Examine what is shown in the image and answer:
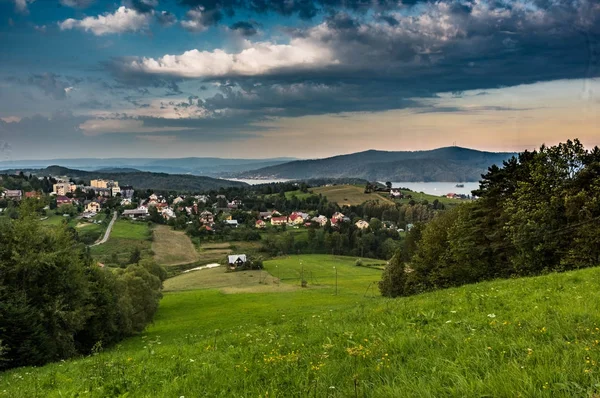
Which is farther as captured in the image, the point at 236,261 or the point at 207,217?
the point at 207,217

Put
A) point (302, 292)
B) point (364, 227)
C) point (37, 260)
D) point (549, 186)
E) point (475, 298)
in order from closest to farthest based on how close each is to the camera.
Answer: point (475, 298) → point (37, 260) → point (549, 186) → point (302, 292) → point (364, 227)

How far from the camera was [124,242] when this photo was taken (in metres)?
130

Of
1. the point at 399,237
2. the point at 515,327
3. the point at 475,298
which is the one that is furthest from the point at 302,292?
the point at 399,237

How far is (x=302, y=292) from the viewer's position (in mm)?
72625

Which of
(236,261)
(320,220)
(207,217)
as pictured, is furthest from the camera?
Answer: (207,217)

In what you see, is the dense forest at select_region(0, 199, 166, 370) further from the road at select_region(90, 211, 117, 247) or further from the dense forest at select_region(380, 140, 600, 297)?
the road at select_region(90, 211, 117, 247)

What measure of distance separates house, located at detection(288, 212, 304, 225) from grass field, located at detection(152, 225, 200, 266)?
4978 cm

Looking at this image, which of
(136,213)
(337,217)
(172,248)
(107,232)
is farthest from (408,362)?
(136,213)

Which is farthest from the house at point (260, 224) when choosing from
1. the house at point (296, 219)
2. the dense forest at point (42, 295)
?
the dense forest at point (42, 295)

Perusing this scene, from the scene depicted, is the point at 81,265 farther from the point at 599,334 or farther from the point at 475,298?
the point at 599,334

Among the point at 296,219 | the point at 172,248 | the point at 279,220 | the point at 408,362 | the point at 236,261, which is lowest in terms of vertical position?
the point at 236,261

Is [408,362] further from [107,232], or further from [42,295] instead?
[107,232]

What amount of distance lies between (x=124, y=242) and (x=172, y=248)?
53.9ft

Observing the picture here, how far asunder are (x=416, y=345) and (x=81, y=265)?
28983mm
